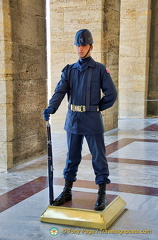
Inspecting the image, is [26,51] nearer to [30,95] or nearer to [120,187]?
[30,95]

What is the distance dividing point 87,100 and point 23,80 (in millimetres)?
2556

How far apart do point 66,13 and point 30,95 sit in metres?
3.34

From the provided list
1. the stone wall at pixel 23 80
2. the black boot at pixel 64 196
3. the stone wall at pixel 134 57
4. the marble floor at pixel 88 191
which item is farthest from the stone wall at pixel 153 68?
the black boot at pixel 64 196

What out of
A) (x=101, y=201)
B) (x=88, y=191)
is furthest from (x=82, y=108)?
(x=88, y=191)

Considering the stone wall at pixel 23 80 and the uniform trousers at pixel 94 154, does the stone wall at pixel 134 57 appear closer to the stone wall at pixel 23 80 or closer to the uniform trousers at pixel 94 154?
the stone wall at pixel 23 80

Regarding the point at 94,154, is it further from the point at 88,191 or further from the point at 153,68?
the point at 153,68

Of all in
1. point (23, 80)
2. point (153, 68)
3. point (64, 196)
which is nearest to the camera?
point (64, 196)

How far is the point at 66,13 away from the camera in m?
9.05

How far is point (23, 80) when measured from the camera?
20.4 ft

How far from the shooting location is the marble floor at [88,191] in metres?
3.63

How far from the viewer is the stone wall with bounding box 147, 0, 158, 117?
40.0ft

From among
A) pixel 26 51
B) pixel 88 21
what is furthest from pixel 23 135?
pixel 88 21

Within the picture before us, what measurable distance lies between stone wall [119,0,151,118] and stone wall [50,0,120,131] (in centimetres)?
241

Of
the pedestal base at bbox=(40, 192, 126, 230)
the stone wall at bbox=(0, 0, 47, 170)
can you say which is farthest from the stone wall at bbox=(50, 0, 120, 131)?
the pedestal base at bbox=(40, 192, 126, 230)
